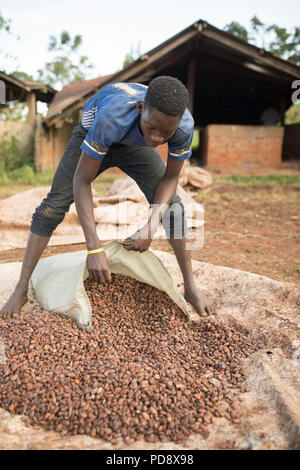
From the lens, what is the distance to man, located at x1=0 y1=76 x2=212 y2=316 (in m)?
1.29

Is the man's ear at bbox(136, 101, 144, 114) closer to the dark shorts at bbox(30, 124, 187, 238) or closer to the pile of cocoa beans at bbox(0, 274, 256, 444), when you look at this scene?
the dark shorts at bbox(30, 124, 187, 238)

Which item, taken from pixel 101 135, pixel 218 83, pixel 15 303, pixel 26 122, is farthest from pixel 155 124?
pixel 26 122

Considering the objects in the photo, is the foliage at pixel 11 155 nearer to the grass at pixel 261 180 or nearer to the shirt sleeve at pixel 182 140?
the grass at pixel 261 180

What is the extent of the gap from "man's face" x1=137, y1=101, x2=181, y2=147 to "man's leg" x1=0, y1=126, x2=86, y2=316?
440 millimetres

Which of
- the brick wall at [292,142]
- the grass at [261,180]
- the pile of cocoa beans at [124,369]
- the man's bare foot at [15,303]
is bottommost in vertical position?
the pile of cocoa beans at [124,369]

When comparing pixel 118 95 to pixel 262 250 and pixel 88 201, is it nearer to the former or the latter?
pixel 88 201

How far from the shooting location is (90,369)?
1.36 meters

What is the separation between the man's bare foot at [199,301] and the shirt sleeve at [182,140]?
28.5 inches

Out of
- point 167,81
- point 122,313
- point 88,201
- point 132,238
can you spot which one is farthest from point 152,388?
point 167,81

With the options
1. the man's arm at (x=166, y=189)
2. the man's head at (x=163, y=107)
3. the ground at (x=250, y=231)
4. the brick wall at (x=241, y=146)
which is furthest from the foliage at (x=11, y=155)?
the man's head at (x=163, y=107)

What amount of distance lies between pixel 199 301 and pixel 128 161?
811mm

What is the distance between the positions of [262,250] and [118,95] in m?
2.11

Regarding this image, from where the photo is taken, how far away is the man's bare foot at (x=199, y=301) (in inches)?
72.6

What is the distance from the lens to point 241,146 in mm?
7473
